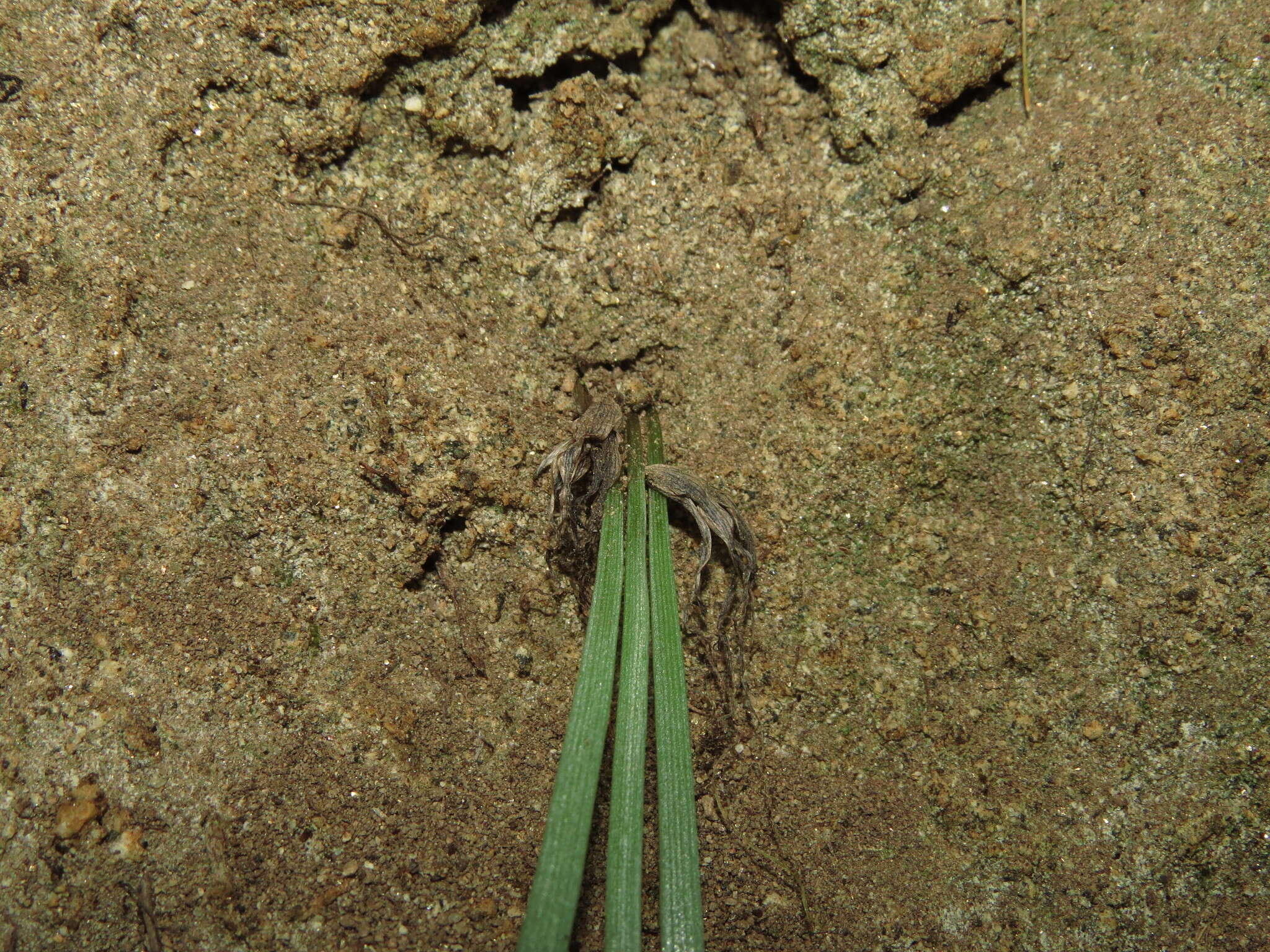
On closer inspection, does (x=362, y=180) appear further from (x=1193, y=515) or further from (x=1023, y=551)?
(x=1193, y=515)

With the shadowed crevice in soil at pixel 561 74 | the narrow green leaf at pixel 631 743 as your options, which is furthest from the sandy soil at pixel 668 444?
the narrow green leaf at pixel 631 743

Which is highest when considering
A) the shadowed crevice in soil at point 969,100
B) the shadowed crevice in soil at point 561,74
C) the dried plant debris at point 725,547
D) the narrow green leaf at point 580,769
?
the shadowed crevice in soil at point 969,100

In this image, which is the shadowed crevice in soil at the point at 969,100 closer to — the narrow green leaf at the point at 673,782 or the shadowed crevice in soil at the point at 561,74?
the shadowed crevice in soil at the point at 561,74

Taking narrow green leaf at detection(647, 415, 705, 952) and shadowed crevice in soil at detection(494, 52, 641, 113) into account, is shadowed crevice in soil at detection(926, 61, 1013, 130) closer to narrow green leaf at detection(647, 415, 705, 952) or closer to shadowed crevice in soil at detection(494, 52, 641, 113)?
shadowed crevice in soil at detection(494, 52, 641, 113)

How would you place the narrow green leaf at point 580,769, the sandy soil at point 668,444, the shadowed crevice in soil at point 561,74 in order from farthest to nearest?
1. the shadowed crevice in soil at point 561,74
2. the sandy soil at point 668,444
3. the narrow green leaf at point 580,769

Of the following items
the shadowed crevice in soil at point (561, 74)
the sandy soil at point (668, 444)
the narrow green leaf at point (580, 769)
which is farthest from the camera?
the shadowed crevice in soil at point (561, 74)

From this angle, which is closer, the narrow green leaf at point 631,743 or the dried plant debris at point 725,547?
the narrow green leaf at point 631,743

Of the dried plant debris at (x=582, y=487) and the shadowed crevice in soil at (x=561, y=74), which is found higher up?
the shadowed crevice in soil at (x=561, y=74)

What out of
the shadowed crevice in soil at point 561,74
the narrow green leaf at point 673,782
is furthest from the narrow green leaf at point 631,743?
the shadowed crevice in soil at point 561,74
